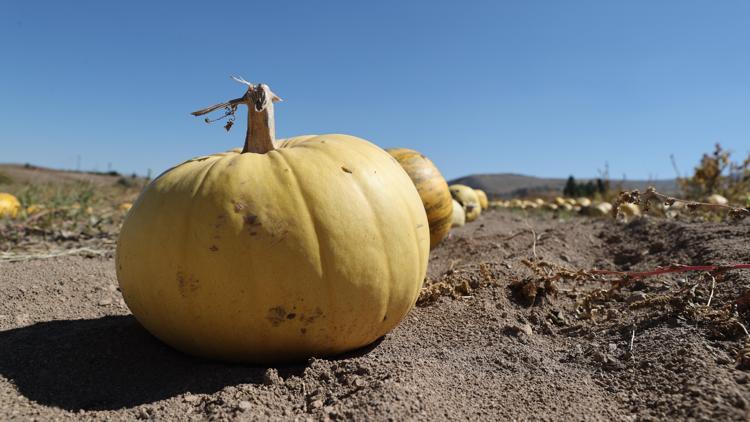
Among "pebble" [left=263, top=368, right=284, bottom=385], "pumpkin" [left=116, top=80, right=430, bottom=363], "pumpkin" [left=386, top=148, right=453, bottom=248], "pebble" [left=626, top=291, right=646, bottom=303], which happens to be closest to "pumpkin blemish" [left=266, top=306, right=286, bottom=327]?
"pumpkin" [left=116, top=80, right=430, bottom=363]

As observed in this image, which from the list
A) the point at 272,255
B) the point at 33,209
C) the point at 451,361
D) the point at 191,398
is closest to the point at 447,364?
the point at 451,361

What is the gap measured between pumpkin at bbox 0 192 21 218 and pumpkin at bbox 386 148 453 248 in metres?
4.82

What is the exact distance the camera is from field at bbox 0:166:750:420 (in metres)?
1.70

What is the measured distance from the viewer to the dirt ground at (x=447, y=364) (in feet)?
5.57

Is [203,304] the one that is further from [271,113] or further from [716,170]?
[716,170]

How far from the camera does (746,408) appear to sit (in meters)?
1.51

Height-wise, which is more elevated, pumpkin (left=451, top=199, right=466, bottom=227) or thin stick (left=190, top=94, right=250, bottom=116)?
thin stick (left=190, top=94, right=250, bottom=116)

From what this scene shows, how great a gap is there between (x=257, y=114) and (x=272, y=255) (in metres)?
0.73

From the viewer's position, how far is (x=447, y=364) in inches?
81.6

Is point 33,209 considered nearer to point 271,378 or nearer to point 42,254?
point 42,254

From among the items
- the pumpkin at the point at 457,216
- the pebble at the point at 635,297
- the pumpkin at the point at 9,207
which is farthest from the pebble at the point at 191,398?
the pumpkin at the point at 9,207

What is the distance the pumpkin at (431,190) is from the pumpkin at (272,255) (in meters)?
2.02

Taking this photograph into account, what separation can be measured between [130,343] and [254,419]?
3.24ft

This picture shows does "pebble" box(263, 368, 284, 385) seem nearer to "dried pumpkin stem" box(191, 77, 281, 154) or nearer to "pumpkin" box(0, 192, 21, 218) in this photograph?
"dried pumpkin stem" box(191, 77, 281, 154)
